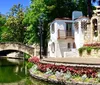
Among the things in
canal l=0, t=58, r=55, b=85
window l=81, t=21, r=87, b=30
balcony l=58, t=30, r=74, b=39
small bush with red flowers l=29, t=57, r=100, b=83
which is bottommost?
canal l=0, t=58, r=55, b=85

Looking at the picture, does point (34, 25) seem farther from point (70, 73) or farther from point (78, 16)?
point (70, 73)

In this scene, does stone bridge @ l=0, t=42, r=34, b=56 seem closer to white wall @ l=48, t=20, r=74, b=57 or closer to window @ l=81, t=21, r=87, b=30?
white wall @ l=48, t=20, r=74, b=57

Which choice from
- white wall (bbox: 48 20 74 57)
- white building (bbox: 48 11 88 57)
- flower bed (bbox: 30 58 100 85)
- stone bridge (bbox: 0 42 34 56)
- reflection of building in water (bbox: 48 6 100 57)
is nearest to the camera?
flower bed (bbox: 30 58 100 85)

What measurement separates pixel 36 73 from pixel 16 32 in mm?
37729

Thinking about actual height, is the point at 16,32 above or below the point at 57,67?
above

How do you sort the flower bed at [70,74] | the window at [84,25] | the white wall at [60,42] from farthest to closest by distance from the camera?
the white wall at [60,42] → the window at [84,25] → the flower bed at [70,74]

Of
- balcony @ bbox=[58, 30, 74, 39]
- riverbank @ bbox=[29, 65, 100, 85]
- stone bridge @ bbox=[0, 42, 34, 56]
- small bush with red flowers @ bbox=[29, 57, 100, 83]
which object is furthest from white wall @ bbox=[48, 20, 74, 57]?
riverbank @ bbox=[29, 65, 100, 85]

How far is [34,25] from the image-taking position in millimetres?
46656

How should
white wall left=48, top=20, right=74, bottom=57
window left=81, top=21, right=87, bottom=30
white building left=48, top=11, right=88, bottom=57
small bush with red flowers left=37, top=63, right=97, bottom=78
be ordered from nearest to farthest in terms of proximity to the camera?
small bush with red flowers left=37, top=63, right=97, bottom=78 < window left=81, top=21, right=87, bottom=30 < white building left=48, top=11, right=88, bottom=57 < white wall left=48, top=20, right=74, bottom=57

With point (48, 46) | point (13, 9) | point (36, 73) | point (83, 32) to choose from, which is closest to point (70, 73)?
point (36, 73)

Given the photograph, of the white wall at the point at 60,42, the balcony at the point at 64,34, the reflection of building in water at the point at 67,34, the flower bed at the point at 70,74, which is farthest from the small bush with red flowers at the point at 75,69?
the white wall at the point at 60,42

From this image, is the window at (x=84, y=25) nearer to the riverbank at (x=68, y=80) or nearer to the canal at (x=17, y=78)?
the canal at (x=17, y=78)

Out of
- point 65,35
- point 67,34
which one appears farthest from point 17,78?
point 67,34

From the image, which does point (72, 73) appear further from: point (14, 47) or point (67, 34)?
point (14, 47)
